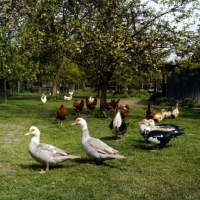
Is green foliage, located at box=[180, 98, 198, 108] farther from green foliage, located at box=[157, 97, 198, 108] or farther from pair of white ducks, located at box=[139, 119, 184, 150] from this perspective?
pair of white ducks, located at box=[139, 119, 184, 150]

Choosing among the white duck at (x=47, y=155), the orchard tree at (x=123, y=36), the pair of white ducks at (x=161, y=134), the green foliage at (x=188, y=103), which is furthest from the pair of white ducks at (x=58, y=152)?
the green foliage at (x=188, y=103)

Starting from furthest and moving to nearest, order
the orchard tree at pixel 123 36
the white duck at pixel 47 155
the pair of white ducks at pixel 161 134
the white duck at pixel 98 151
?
1. the orchard tree at pixel 123 36
2. the pair of white ducks at pixel 161 134
3. the white duck at pixel 98 151
4. the white duck at pixel 47 155

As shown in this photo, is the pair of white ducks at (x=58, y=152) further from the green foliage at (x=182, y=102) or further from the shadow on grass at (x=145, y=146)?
the green foliage at (x=182, y=102)

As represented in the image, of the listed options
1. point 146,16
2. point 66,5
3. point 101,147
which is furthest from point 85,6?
point 101,147

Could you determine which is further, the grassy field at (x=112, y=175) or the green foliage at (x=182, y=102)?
the green foliage at (x=182, y=102)

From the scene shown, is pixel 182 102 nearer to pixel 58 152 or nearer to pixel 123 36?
pixel 123 36

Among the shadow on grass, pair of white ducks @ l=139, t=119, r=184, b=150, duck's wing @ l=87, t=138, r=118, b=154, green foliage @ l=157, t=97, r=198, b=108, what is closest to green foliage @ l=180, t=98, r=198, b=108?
green foliage @ l=157, t=97, r=198, b=108

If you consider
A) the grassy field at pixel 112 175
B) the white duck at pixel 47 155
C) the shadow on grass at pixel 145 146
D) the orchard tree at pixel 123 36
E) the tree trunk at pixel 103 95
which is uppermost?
the orchard tree at pixel 123 36

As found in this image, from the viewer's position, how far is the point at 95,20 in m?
18.6

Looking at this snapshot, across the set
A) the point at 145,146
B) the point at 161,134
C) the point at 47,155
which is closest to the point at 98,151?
the point at 47,155

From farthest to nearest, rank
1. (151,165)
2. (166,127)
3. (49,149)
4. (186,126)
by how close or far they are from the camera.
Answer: (186,126) < (166,127) < (151,165) < (49,149)

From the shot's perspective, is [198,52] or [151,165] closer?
[151,165]

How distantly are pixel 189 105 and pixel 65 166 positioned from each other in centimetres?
2349

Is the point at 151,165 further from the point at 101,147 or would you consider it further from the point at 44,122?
the point at 44,122
